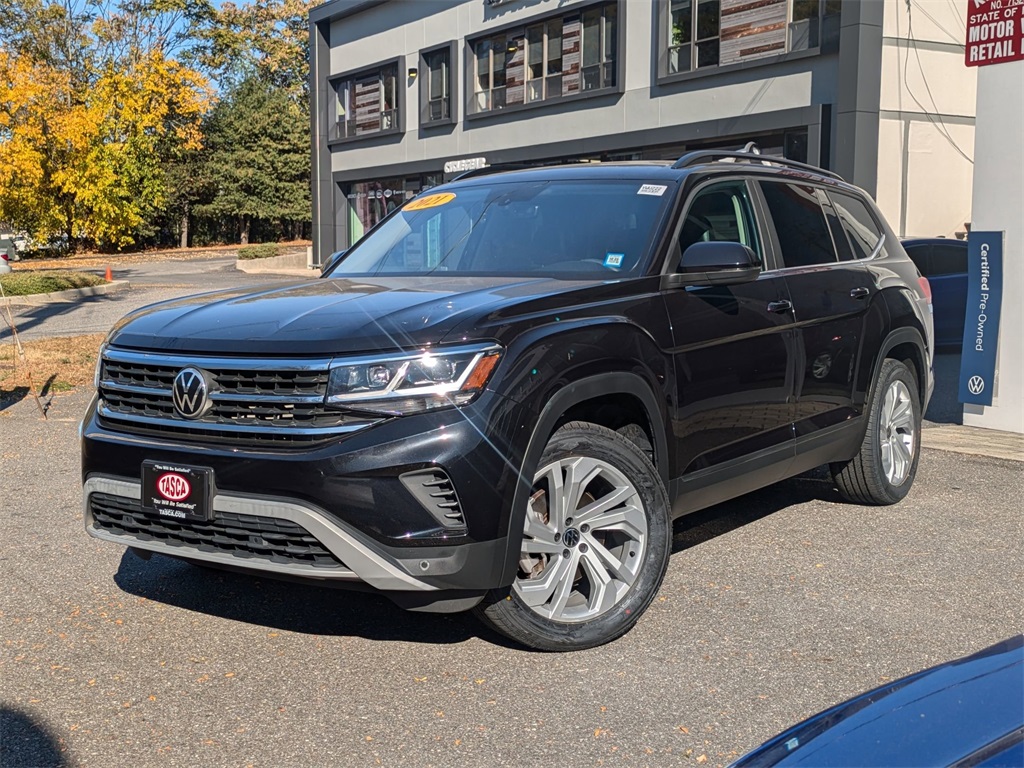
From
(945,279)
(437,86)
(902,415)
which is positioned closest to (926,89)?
(945,279)

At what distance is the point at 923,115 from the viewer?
20.0 meters

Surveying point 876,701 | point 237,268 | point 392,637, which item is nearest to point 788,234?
point 392,637

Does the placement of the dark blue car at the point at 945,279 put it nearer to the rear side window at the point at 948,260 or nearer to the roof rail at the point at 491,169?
the rear side window at the point at 948,260

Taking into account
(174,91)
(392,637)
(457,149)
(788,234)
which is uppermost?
(174,91)

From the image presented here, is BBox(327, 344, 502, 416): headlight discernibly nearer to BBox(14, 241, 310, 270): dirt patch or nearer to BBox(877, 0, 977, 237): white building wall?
BBox(877, 0, 977, 237): white building wall

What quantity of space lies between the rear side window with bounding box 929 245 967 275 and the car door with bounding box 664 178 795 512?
389 inches

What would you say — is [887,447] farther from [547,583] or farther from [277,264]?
[277,264]

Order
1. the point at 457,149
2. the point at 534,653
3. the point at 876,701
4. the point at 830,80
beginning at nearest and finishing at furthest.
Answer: the point at 876,701 → the point at 534,653 → the point at 830,80 → the point at 457,149

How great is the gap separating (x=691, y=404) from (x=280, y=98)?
59565 millimetres

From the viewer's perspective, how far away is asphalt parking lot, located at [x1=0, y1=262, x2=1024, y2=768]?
346 cm

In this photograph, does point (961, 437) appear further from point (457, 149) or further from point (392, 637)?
point (457, 149)

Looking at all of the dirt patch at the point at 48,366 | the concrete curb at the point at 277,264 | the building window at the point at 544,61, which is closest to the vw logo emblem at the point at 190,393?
the dirt patch at the point at 48,366

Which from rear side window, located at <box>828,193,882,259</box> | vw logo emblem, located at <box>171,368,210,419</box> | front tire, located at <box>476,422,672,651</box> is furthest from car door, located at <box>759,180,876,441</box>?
vw logo emblem, located at <box>171,368,210,419</box>

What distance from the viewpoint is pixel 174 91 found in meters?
53.7
